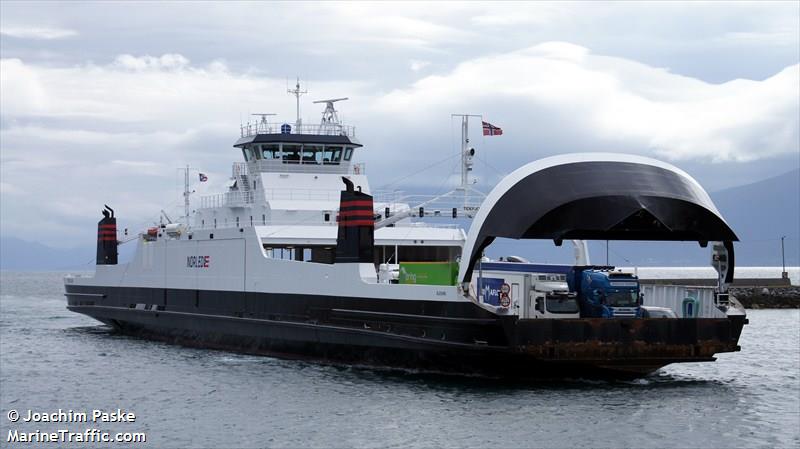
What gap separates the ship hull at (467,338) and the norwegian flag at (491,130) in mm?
8089

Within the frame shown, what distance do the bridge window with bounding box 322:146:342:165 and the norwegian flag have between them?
6.88 m

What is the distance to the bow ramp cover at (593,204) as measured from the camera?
22734mm

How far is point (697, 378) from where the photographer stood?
26344 millimetres

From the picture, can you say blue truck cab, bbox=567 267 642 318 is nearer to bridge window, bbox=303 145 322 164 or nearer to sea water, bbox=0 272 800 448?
sea water, bbox=0 272 800 448

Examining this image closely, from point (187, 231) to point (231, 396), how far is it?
46.9ft

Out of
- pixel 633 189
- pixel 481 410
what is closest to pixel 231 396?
pixel 481 410

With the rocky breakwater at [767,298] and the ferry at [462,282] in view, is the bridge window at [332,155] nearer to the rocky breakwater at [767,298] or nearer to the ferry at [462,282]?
the ferry at [462,282]

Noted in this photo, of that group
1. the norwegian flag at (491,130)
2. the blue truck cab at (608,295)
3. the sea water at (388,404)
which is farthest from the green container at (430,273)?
the norwegian flag at (491,130)

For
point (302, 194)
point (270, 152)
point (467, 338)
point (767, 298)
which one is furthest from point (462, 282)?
point (767, 298)

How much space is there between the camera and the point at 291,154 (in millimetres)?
36875

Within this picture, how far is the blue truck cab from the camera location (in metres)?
24.2

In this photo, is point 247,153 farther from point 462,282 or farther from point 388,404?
point 388,404

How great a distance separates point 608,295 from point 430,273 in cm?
432

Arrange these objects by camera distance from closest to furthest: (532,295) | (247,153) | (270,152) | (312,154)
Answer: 1. (532,295)
2. (270,152)
3. (312,154)
4. (247,153)
